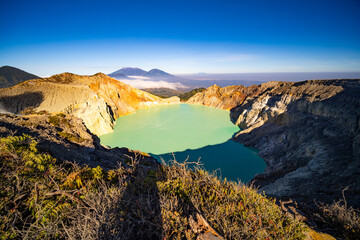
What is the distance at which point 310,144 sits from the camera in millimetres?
15727

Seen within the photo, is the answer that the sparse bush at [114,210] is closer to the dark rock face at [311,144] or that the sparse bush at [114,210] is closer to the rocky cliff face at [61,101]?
the dark rock face at [311,144]

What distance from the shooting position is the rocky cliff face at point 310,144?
9.70 meters

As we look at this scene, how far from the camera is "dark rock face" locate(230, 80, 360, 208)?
379 inches

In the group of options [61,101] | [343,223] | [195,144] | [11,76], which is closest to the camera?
[343,223]

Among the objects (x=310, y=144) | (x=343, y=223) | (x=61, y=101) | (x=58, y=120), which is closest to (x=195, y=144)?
(x=310, y=144)

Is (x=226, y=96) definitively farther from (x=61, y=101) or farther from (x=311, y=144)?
(x=61, y=101)

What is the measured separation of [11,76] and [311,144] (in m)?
141

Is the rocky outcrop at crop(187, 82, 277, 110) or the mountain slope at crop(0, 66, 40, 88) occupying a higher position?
the mountain slope at crop(0, 66, 40, 88)

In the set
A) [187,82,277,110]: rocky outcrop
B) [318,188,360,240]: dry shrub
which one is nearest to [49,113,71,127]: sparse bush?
[318,188,360,240]: dry shrub

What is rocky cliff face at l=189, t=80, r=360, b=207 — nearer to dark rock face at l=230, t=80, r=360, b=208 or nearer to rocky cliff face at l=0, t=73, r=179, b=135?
dark rock face at l=230, t=80, r=360, b=208

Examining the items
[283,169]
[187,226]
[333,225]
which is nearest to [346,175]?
[283,169]

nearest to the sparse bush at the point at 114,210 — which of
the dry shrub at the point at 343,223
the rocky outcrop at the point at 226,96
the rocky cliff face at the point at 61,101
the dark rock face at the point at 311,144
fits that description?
the dry shrub at the point at 343,223

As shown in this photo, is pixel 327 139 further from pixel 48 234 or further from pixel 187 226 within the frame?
pixel 48 234

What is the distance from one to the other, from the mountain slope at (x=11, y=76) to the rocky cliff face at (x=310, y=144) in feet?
411
